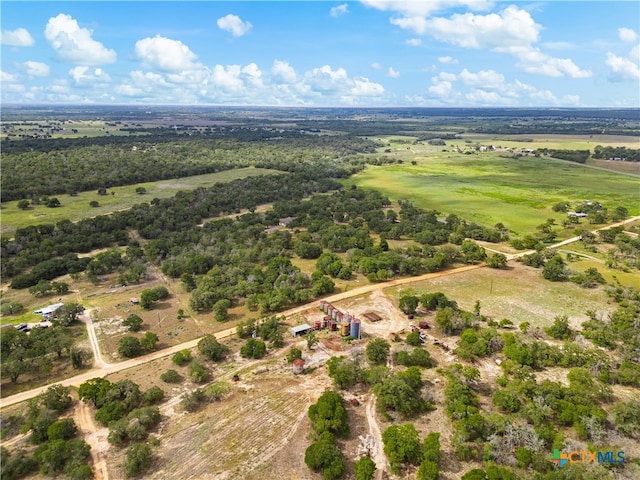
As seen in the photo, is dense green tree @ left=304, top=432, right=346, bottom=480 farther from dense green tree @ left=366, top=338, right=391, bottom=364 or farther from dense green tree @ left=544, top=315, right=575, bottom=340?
dense green tree @ left=544, top=315, right=575, bottom=340

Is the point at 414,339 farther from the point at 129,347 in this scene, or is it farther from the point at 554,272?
the point at 554,272

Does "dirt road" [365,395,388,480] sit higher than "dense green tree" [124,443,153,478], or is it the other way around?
"dense green tree" [124,443,153,478]

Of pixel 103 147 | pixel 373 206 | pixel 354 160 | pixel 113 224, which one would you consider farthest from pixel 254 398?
pixel 103 147

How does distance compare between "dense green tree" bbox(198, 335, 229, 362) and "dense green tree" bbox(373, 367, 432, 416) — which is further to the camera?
"dense green tree" bbox(198, 335, 229, 362)

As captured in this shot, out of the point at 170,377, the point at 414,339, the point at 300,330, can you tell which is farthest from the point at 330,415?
the point at 170,377

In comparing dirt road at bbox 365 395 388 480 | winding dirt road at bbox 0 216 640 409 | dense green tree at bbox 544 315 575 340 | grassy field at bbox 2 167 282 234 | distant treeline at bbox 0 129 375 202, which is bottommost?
dirt road at bbox 365 395 388 480

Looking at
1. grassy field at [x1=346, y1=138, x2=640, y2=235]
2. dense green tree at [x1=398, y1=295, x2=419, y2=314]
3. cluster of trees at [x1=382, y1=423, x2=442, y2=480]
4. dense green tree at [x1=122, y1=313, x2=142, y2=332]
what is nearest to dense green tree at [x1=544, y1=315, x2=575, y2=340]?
dense green tree at [x1=398, y1=295, x2=419, y2=314]

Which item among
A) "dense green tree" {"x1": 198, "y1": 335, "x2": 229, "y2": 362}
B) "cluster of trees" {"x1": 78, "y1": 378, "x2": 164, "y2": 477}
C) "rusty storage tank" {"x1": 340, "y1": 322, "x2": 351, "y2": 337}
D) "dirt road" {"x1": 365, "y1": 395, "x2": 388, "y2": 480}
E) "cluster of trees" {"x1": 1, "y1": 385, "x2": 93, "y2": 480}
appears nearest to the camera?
"cluster of trees" {"x1": 1, "y1": 385, "x2": 93, "y2": 480}
